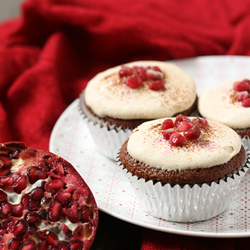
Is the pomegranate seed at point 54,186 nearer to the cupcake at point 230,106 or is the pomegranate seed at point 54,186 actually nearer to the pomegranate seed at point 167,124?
the pomegranate seed at point 167,124

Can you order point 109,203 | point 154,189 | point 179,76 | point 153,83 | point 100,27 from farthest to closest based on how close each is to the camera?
point 100,27 → point 179,76 → point 153,83 → point 109,203 → point 154,189

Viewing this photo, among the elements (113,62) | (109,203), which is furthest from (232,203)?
(113,62)

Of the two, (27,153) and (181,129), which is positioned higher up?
(181,129)

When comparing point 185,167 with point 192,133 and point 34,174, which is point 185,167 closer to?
point 192,133

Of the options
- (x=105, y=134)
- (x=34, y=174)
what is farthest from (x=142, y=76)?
(x=34, y=174)

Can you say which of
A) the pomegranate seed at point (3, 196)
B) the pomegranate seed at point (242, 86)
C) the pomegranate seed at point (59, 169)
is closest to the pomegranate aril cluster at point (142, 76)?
the pomegranate seed at point (242, 86)

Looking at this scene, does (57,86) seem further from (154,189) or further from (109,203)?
(154,189)
